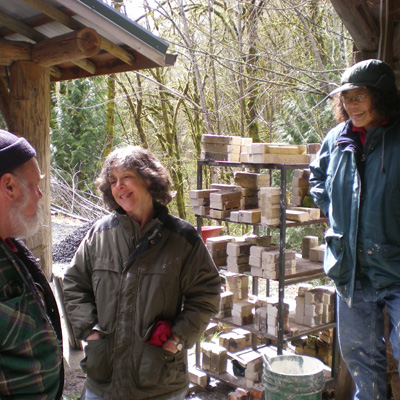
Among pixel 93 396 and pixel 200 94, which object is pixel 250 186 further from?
pixel 200 94

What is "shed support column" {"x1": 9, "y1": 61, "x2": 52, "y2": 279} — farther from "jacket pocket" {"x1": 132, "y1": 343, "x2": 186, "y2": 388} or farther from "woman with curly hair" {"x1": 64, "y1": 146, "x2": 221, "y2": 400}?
"jacket pocket" {"x1": 132, "y1": 343, "x2": 186, "y2": 388}

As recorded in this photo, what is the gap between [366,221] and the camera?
8.36ft

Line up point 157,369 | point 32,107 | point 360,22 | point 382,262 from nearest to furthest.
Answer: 1. point 157,369
2. point 382,262
3. point 360,22
4. point 32,107

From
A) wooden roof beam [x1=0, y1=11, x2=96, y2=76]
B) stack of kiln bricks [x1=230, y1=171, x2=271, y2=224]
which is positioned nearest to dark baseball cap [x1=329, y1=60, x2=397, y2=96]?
stack of kiln bricks [x1=230, y1=171, x2=271, y2=224]

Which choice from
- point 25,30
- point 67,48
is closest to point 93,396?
point 67,48

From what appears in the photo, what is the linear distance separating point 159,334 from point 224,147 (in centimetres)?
206

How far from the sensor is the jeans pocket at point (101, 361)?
2.28 metres

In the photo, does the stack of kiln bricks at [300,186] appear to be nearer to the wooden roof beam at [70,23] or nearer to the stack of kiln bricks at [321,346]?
the stack of kiln bricks at [321,346]

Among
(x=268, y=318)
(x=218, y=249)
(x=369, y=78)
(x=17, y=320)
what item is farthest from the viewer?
(x=218, y=249)

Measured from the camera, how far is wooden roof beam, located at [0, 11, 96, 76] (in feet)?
13.4

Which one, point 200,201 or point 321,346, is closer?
point 200,201

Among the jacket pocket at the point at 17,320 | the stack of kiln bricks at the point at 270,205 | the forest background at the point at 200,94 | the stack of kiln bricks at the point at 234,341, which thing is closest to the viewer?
the jacket pocket at the point at 17,320

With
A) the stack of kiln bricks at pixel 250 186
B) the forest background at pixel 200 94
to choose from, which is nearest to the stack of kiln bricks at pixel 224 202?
the stack of kiln bricks at pixel 250 186

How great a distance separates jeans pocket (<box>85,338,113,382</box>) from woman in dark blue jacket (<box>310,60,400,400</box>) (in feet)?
4.16
